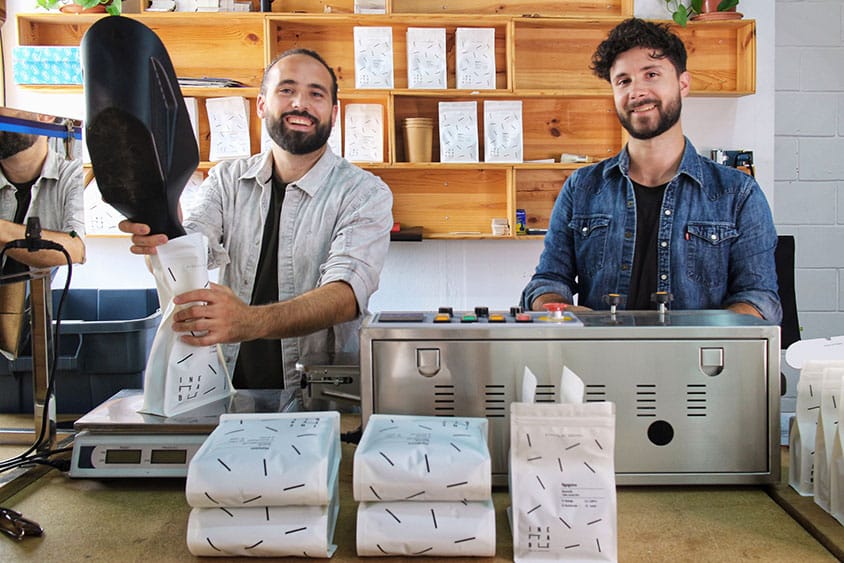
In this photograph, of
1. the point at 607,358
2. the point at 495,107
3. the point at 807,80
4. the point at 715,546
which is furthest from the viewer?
the point at 807,80

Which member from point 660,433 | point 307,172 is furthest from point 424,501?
point 307,172

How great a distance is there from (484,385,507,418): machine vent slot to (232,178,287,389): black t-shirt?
2.78 feet

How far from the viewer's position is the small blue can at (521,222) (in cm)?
335

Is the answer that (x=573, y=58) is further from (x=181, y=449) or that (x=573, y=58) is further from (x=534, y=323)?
(x=181, y=449)

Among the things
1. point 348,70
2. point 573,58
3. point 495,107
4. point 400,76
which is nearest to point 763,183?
point 573,58

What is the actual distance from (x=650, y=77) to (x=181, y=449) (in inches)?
51.3

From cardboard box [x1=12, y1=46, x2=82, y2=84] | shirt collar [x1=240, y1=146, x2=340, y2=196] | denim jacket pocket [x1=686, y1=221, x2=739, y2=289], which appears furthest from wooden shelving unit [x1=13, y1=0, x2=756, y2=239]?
denim jacket pocket [x1=686, y1=221, x2=739, y2=289]

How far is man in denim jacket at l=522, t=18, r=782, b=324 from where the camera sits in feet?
5.66

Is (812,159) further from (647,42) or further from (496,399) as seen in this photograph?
(496,399)

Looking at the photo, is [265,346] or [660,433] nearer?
[660,433]

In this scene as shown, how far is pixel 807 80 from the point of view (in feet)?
11.7

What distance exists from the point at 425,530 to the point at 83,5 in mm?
2962

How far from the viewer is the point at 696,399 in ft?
3.71

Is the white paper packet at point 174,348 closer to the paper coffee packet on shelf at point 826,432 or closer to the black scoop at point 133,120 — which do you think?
the black scoop at point 133,120
